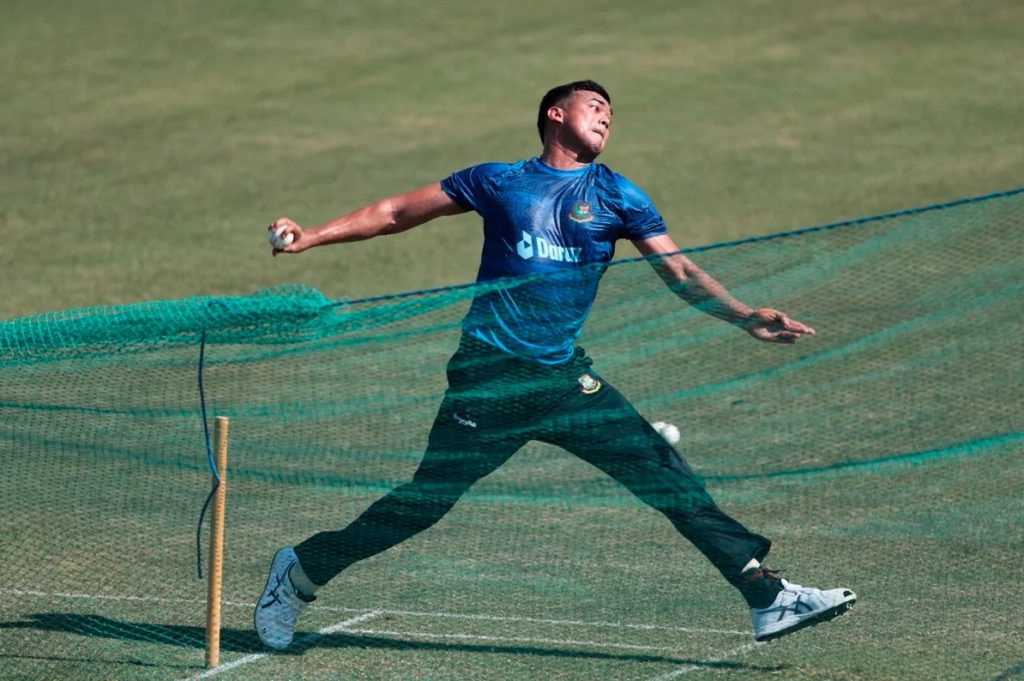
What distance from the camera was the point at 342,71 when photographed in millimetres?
20734

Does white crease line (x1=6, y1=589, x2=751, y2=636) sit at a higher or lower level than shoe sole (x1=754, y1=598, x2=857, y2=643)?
lower

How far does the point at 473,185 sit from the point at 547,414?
100 cm

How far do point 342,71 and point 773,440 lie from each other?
14040mm

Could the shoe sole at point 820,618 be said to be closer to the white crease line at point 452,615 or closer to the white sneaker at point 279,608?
the white crease line at point 452,615

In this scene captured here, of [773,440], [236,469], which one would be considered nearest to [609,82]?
[773,440]

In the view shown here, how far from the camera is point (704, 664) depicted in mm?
6520

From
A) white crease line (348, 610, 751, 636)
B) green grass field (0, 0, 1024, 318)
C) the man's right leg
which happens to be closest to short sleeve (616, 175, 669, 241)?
the man's right leg

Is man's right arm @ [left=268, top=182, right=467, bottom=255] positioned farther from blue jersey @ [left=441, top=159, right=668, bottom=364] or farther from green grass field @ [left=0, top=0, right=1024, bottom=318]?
green grass field @ [left=0, top=0, right=1024, bottom=318]

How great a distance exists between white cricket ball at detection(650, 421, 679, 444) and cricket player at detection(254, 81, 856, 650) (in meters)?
0.46

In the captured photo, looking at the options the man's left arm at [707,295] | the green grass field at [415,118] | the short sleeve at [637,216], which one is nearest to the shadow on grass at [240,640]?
the man's left arm at [707,295]

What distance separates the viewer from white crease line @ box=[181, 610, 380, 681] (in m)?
6.37

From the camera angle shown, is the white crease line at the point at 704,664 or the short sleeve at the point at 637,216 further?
the short sleeve at the point at 637,216

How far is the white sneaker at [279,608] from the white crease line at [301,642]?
8cm

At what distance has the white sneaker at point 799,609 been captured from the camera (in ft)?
21.2
